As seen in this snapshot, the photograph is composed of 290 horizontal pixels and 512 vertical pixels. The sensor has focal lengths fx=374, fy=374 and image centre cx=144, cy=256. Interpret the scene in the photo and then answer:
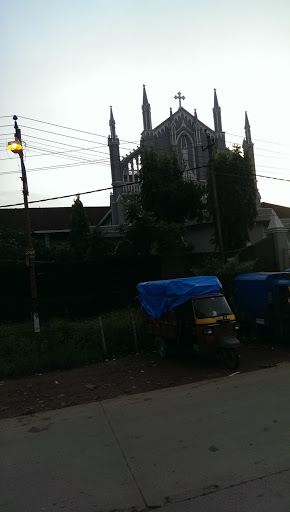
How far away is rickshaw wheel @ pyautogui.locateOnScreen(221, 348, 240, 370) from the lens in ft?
27.3

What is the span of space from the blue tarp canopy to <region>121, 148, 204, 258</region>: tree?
8.65m

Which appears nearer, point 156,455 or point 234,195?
point 156,455

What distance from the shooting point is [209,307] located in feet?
28.8

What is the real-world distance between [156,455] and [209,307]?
4658 mm

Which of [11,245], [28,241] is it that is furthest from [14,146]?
[11,245]

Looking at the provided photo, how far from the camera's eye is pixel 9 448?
5.08 meters

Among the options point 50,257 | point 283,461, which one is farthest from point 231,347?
point 50,257

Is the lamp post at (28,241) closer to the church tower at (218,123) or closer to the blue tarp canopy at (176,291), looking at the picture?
the blue tarp canopy at (176,291)

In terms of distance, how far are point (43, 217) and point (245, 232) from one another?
21.7 metres

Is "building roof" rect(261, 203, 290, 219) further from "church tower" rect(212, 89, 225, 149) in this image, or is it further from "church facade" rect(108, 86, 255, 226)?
"church tower" rect(212, 89, 225, 149)

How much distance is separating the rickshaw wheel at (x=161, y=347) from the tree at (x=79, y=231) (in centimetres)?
1485

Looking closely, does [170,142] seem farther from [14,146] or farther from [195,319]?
[195,319]

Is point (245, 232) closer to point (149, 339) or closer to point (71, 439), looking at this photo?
point (149, 339)

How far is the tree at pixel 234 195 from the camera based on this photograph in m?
20.9
